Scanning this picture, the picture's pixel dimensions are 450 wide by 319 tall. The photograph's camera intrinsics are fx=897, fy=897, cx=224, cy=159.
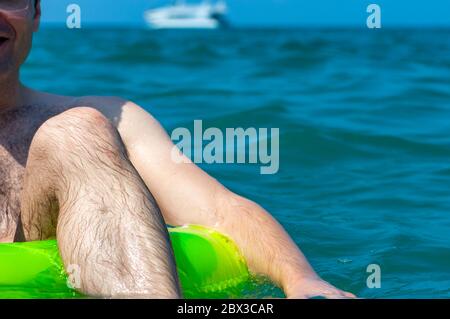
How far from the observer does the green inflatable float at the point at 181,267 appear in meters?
2.32

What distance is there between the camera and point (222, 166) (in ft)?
16.2

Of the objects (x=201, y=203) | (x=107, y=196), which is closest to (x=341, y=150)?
(x=201, y=203)

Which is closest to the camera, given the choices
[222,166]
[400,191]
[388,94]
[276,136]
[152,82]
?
[400,191]

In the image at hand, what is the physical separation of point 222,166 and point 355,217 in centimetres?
113

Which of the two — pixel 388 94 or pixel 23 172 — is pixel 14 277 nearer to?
pixel 23 172

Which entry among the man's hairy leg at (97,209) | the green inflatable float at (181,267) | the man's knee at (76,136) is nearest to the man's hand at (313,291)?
the green inflatable float at (181,267)

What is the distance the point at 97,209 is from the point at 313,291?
60 centimetres

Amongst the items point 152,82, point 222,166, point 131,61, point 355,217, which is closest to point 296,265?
point 355,217

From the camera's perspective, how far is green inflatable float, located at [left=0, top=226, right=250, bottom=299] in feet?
7.61

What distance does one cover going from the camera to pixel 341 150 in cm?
530

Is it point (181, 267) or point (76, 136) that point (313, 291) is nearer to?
point (181, 267)

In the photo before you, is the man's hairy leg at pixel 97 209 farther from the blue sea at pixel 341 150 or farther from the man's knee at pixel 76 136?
the blue sea at pixel 341 150

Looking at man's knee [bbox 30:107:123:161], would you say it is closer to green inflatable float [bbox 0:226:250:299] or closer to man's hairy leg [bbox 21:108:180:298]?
man's hairy leg [bbox 21:108:180:298]

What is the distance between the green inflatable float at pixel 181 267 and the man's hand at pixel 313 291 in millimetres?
268
